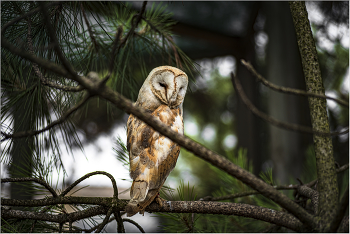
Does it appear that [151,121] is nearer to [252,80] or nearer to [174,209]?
[174,209]

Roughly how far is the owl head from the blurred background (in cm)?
50

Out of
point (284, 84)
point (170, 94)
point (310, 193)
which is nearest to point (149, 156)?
point (170, 94)

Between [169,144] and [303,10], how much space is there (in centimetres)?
35

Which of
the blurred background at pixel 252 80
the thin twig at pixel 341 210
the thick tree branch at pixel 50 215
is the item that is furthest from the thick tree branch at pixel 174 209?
the blurred background at pixel 252 80

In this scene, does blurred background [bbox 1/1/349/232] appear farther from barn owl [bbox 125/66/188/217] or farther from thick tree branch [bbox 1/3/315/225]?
thick tree branch [bbox 1/3/315/225]

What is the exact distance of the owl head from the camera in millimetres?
613

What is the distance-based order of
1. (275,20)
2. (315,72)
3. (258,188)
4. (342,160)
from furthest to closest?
(275,20)
(342,160)
(315,72)
(258,188)

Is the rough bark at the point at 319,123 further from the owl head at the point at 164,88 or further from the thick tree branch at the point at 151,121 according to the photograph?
the owl head at the point at 164,88

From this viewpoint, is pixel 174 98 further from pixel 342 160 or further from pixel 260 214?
pixel 342 160

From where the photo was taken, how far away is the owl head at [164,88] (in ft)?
2.01

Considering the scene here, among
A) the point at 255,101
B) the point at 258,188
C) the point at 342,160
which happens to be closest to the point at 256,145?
the point at 255,101

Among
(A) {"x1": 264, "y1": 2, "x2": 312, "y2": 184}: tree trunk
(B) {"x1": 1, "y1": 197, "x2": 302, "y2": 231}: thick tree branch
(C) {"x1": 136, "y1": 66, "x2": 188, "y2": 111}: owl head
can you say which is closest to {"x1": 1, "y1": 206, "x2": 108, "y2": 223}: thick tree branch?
(B) {"x1": 1, "y1": 197, "x2": 302, "y2": 231}: thick tree branch

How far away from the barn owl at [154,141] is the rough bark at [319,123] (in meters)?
0.27

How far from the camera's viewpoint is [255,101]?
1.67 m
